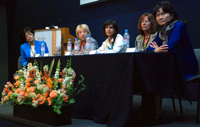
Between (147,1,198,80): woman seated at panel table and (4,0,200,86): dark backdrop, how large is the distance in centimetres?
150

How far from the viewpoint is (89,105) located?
212 cm

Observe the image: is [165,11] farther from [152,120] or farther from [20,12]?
[20,12]

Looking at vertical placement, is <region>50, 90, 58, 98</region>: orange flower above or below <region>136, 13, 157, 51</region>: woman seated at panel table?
below

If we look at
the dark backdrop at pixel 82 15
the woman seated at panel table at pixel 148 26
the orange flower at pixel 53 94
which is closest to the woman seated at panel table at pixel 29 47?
the dark backdrop at pixel 82 15

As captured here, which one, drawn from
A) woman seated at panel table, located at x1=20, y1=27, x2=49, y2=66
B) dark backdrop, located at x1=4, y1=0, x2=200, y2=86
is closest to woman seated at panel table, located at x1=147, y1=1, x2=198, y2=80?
dark backdrop, located at x1=4, y1=0, x2=200, y2=86

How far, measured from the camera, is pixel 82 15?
5211 mm

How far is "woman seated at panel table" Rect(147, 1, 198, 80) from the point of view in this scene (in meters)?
1.98

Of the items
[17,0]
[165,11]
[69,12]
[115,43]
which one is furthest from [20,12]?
[165,11]

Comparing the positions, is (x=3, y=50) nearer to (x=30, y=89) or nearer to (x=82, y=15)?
(x=82, y=15)

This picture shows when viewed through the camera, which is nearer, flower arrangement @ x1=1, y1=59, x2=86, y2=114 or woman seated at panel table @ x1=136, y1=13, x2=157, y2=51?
flower arrangement @ x1=1, y1=59, x2=86, y2=114

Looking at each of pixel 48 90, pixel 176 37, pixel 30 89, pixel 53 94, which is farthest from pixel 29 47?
pixel 176 37

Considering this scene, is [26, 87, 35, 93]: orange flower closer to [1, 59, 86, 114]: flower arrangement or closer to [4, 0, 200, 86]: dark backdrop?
[1, 59, 86, 114]: flower arrangement

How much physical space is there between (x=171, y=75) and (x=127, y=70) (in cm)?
40

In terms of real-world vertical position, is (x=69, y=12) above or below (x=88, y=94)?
above
